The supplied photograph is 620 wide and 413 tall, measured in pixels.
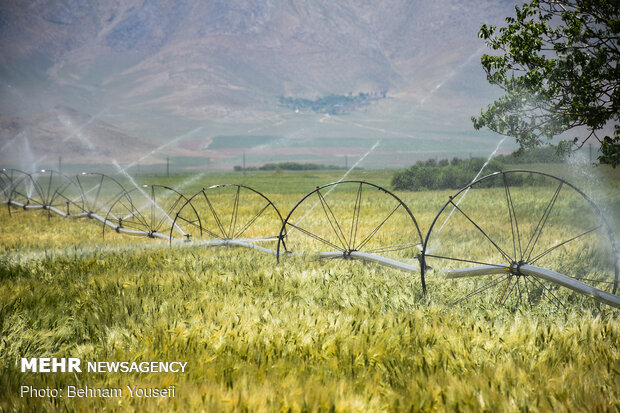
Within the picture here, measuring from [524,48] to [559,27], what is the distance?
0.78 m

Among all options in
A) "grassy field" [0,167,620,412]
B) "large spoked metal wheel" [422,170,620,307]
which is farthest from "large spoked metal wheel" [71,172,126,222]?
"large spoked metal wheel" [422,170,620,307]

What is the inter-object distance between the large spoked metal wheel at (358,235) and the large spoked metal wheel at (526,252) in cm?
48

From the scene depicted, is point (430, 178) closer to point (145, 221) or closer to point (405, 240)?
point (145, 221)

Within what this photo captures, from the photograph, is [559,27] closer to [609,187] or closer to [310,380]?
[310,380]

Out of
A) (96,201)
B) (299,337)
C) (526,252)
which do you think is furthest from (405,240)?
(96,201)

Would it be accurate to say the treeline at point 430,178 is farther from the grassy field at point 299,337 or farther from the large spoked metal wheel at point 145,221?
the grassy field at point 299,337

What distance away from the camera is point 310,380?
311 cm

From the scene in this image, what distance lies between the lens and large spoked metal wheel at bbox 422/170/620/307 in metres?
5.41

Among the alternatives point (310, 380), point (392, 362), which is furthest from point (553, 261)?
point (310, 380)

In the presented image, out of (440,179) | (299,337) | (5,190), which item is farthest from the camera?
(440,179)

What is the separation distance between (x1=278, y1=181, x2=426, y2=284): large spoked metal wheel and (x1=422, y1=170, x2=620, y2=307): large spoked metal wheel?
482 mm

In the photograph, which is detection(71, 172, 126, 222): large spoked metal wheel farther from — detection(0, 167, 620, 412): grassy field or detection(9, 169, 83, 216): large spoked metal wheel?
detection(0, 167, 620, 412): grassy field

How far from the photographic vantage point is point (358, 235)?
11391mm

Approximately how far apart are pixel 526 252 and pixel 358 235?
3.62 meters
